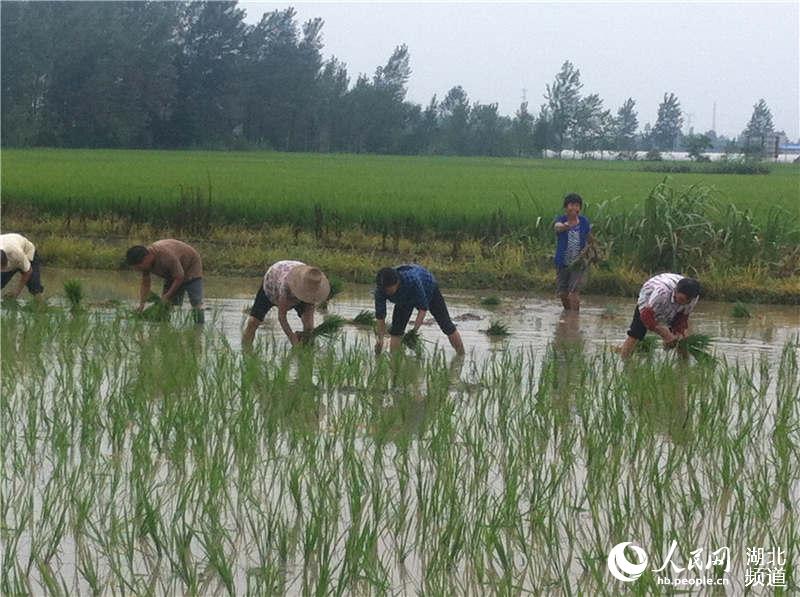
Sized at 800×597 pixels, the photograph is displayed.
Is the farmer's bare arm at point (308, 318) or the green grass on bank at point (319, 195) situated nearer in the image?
the farmer's bare arm at point (308, 318)

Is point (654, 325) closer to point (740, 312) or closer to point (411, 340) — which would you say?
point (411, 340)

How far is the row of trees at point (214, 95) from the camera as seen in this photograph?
4194 cm

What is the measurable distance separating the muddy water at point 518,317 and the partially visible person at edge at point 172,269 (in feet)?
1.23

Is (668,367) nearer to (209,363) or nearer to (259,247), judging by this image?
(209,363)

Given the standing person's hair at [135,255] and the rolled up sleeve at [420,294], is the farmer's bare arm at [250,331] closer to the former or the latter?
the standing person's hair at [135,255]

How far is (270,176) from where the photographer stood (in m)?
22.8

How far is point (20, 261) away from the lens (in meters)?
8.89

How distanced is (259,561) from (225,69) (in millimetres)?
45249

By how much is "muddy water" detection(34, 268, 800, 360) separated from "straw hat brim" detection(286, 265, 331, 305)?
3.49ft

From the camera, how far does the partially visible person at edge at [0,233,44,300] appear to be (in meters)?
8.80

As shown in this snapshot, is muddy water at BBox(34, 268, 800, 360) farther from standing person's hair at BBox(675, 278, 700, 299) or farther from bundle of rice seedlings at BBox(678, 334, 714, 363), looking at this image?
standing person's hair at BBox(675, 278, 700, 299)

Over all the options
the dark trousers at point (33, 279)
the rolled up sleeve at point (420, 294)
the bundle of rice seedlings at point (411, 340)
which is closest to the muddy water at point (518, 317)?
the bundle of rice seedlings at point (411, 340)

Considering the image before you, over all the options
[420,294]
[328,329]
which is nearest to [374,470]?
[420,294]

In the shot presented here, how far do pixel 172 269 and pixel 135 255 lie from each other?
1.57 ft
